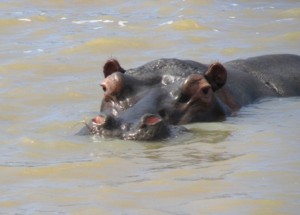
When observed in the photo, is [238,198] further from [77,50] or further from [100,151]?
[77,50]

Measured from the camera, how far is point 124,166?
679cm

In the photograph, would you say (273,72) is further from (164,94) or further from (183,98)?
(164,94)

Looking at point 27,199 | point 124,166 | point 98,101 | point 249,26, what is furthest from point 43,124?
point 249,26

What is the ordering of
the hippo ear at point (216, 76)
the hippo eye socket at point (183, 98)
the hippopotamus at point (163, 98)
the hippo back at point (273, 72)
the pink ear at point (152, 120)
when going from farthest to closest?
the hippo back at point (273, 72)
the hippo ear at point (216, 76)
the hippo eye socket at point (183, 98)
the hippopotamus at point (163, 98)
the pink ear at point (152, 120)

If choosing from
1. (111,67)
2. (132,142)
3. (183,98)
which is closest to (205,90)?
(183,98)

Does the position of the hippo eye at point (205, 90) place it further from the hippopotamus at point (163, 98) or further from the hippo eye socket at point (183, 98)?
the hippo eye socket at point (183, 98)

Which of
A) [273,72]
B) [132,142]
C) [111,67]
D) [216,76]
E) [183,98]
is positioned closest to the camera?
[132,142]

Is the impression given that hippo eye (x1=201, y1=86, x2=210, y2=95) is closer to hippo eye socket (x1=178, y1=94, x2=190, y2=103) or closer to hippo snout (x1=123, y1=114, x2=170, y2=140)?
hippo eye socket (x1=178, y1=94, x2=190, y2=103)

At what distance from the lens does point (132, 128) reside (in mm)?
7410

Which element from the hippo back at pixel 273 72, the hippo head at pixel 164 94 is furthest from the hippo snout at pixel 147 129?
the hippo back at pixel 273 72

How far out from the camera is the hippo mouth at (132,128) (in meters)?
7.34

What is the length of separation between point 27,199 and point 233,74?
12.5 ft

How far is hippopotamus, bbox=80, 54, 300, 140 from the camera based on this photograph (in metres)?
7.45

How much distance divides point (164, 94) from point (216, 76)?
587 millimetres
